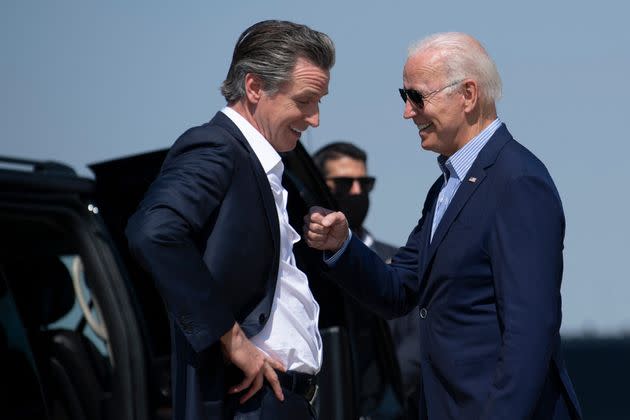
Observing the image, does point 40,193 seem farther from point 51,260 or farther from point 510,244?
point 510,244

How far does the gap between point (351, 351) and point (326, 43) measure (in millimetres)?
1410

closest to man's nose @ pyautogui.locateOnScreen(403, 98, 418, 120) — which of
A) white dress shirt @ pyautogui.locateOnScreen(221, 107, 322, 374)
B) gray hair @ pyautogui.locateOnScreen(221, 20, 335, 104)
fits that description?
gray hair @ pyautogui.locateOnScreen(221, 20, 335, 104)

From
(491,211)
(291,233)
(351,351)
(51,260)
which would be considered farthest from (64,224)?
(491,211)

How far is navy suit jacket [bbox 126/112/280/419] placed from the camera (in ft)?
9.97

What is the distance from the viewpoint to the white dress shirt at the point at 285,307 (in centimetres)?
325

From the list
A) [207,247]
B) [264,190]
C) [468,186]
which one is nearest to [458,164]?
[468,186]

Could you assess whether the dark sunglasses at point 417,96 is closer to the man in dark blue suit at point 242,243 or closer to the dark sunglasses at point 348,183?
the man in dark blue suit at point 242,243

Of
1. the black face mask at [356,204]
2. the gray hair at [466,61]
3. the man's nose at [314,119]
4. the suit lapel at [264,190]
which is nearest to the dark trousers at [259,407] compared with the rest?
the suit lapel at [264,190]

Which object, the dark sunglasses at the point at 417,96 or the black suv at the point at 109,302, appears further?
the black suv at the point at 109,302

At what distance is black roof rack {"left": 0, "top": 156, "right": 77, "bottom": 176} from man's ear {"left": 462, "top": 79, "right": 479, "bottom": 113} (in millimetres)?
1523

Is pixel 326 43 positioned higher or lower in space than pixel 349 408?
higher

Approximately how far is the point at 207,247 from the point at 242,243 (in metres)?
0.08

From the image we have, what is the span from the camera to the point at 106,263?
178 inches

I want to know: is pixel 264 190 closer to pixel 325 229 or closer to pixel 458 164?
pixel 325 229
